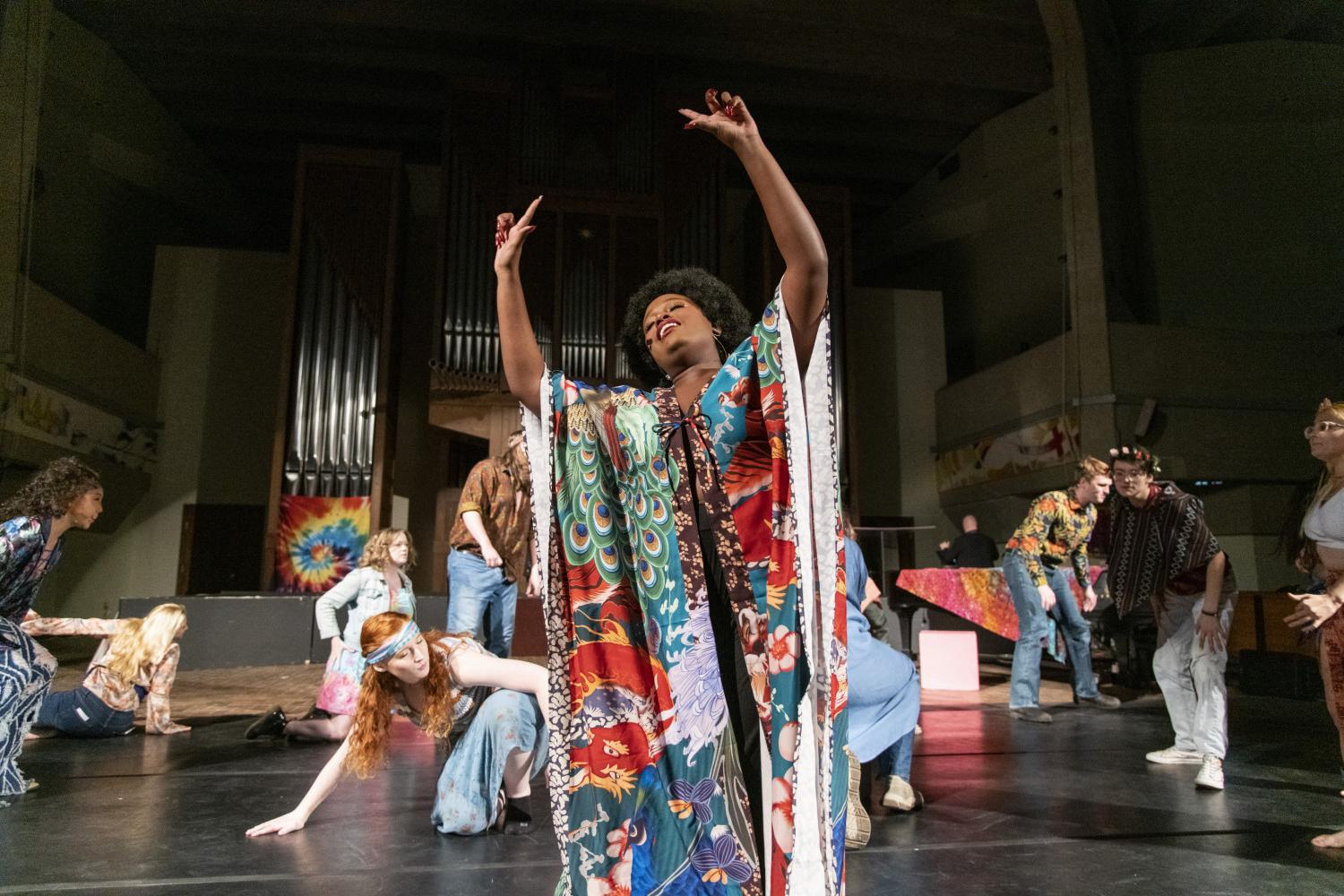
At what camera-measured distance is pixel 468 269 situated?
29.4 feet

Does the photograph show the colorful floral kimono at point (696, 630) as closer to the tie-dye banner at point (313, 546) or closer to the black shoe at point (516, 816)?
the black shoe at point (516, 816)

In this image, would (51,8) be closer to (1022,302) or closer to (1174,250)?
(1022,302)

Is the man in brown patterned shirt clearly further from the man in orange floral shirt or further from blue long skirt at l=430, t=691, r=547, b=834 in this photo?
the man in orange floral shirt

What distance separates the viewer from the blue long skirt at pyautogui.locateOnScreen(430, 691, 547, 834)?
8.25ft

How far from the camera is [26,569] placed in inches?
117

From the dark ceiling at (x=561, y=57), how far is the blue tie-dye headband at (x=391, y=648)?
7579 mm

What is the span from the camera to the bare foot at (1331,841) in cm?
239

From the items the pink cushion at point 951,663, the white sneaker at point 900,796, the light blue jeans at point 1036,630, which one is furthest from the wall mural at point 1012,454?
the white sneaker at point 900,796

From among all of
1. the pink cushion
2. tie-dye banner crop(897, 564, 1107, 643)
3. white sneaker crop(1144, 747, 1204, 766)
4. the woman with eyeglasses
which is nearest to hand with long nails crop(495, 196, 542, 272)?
the woman with eyeglasses

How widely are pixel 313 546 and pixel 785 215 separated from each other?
8451mm

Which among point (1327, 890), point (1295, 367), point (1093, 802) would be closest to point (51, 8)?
point (1093, 802)

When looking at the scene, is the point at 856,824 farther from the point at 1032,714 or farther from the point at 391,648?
the point at 1032,714

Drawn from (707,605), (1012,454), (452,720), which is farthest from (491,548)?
(1012,454)

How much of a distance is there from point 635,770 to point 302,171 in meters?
9.60
